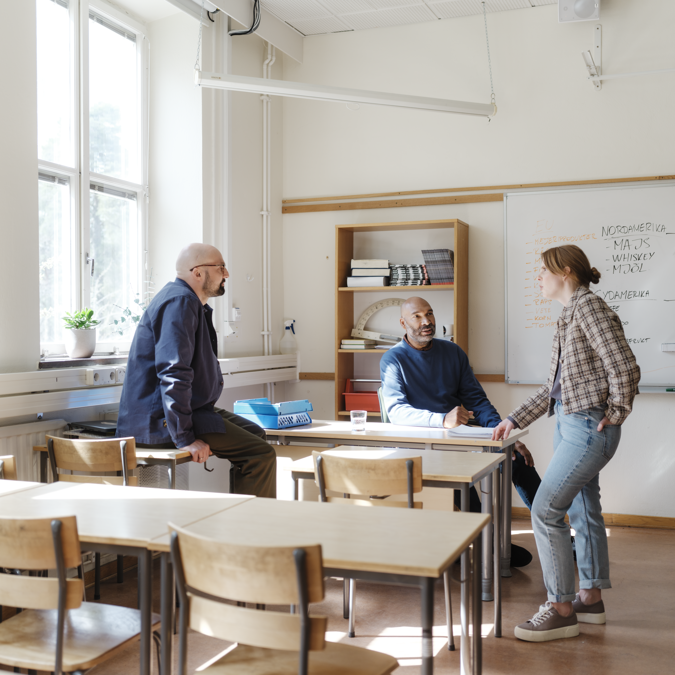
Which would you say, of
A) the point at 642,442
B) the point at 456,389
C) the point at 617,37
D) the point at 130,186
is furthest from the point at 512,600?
the point at 617,37

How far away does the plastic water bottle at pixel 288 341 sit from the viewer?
5719 millimetres

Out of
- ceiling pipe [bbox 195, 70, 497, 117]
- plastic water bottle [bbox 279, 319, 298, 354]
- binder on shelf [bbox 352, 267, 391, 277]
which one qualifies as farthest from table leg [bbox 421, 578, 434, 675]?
plastic water bottle [bbox 279, 319, 298, 354]

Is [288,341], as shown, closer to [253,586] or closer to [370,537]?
[370,537]

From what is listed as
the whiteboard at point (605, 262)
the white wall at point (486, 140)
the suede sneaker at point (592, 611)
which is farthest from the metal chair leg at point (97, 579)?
the whiteboard at point (605, 262)

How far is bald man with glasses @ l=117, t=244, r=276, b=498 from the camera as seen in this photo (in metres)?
3.30

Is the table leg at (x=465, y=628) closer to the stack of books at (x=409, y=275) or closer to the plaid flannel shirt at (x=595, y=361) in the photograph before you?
the plaid flannel shirt at (x=595, y=361)

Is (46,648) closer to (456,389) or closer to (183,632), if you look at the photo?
(183,632)

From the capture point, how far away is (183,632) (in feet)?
5.56

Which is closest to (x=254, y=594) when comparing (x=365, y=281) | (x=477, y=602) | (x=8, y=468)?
(x=477, y=602)

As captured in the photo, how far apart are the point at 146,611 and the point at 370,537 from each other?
0.59 metres

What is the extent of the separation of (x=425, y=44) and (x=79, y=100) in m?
2.58

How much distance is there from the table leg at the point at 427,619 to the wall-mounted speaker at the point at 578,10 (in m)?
4.33

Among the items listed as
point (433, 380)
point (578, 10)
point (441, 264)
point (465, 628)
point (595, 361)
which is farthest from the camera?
point (441, 264)

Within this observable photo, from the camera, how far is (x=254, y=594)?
1.53 metres
